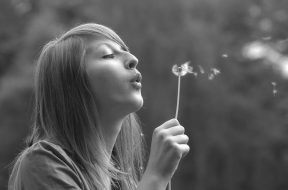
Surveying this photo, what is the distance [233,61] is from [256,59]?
0.95 meters

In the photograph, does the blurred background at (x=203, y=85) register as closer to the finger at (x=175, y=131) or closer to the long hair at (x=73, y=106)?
the long hair at (x=73, y=106)

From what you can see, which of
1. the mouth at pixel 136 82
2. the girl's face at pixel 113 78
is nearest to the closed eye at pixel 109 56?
the girl's face at pixel 113 78

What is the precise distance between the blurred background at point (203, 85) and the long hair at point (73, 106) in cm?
1111

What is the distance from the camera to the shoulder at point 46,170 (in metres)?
1.69

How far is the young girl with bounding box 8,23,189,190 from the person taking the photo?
70.1 inches

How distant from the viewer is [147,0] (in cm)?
1413

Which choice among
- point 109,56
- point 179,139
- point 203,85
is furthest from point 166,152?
point 203,85

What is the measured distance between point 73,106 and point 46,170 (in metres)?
0.32

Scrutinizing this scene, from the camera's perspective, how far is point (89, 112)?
1985mm

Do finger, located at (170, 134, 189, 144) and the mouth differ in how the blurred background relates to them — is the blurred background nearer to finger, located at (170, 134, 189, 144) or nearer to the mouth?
the mouth

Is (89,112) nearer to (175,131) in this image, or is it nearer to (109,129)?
(109,129)

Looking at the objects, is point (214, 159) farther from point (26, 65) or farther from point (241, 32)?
point (26, 65)

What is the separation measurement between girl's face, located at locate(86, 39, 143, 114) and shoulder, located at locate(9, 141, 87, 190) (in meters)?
0.24

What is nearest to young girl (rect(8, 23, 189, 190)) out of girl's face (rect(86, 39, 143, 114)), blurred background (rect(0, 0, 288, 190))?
girl's face (rect(86, 39, 143, 114))
